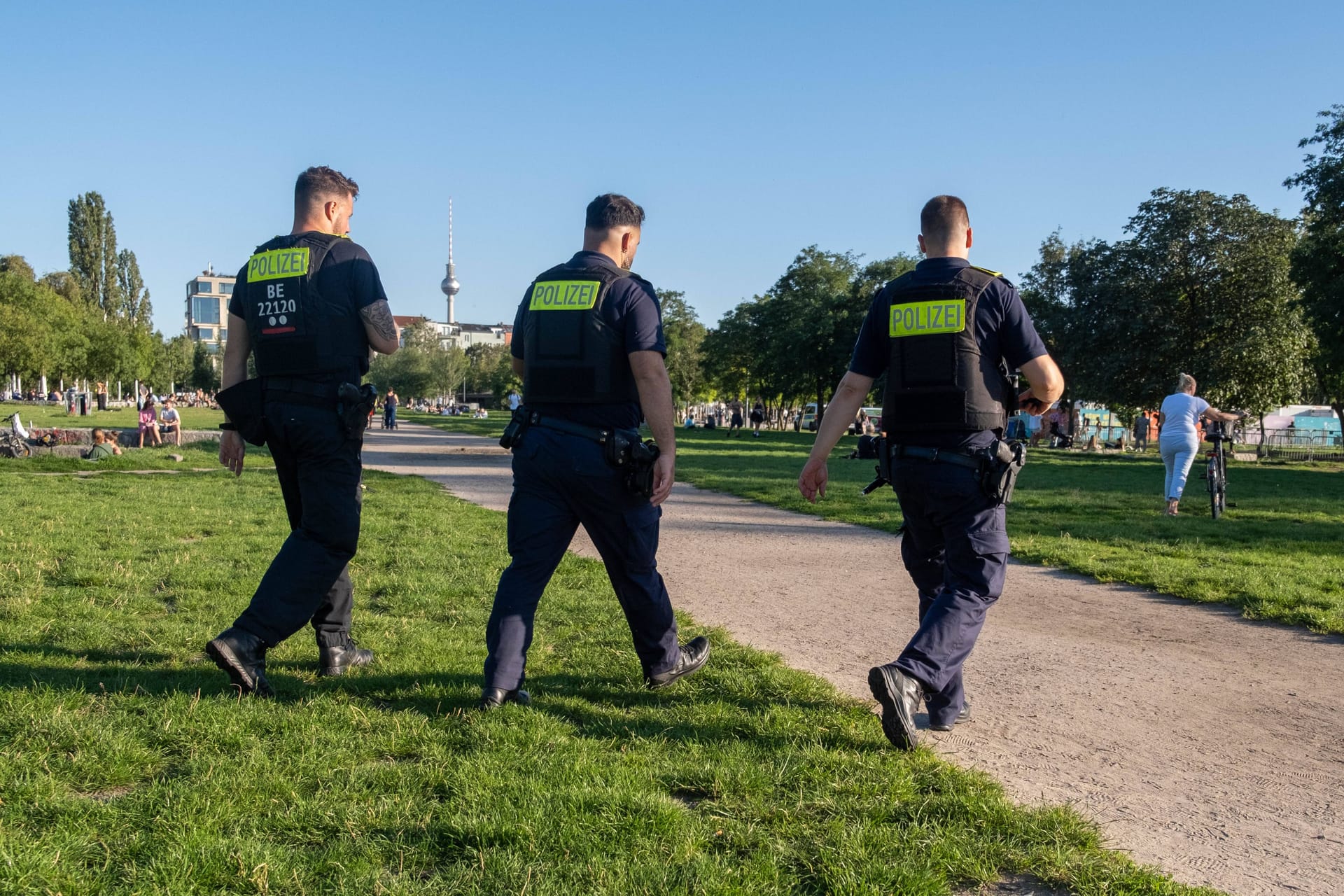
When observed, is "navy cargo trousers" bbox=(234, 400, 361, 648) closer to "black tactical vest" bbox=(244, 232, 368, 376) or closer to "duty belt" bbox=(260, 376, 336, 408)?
"duty belt" bbox=(260, 376, 336, 408)

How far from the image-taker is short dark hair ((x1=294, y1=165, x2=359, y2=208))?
454cm

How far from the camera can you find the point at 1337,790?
11.3 ft

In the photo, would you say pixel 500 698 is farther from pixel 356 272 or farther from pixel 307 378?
pixel 356 272

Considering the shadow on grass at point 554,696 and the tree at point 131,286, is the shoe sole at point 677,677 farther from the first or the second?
the tree at point 131,286

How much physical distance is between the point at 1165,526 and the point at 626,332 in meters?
9.00

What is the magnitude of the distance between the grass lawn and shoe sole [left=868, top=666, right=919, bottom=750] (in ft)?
12.8

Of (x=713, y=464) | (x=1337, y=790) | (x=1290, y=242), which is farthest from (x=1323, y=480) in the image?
(x=1337, y=790)

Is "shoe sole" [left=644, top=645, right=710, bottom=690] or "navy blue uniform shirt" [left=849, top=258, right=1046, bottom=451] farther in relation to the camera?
"shoe sole" [left=644, top=645, right=710, bottom=690]

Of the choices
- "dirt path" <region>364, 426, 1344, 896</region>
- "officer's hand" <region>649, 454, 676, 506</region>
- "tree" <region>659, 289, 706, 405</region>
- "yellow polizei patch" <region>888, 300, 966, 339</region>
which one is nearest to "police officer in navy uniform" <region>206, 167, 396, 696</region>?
"officer's hand" <region>649, 454, 676, 506</region>

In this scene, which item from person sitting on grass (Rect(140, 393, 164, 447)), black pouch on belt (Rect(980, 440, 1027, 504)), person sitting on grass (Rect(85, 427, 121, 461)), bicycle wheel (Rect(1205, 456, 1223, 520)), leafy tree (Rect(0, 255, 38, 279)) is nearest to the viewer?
→ black pouch on belt (Rect(980, 440, 1027, 504))

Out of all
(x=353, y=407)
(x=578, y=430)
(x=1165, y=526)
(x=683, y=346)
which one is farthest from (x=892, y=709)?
(x=683, y=346)

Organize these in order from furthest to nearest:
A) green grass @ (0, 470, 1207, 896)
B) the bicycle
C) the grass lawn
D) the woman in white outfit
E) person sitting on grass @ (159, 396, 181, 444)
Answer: person sitting on grass @ (159, 396, 181, 444)
the bicycle
the woman in white outfit
the grass lawn
green grass @ (0, 470, 1207, 896)

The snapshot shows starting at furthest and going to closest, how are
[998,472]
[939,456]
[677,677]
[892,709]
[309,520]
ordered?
[677,677] → [309,520] → [939,456] → [998,472] → [892,709]

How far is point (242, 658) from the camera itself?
4109mm
